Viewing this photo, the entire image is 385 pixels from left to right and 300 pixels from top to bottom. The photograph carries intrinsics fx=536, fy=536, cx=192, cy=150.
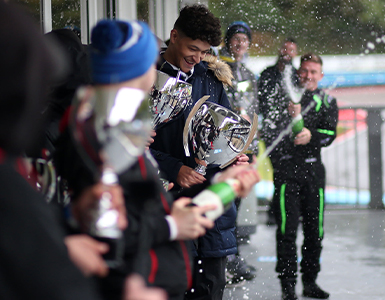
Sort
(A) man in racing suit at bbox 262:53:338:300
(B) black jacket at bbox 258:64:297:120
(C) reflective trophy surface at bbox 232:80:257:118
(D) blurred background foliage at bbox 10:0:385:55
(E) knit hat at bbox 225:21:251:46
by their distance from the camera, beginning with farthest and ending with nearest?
(D) blurred background foliage at bbox 10:0:385:55 < (E) knit hat at bbox 225:21:251:46 < (B) black jacket at bbox 258:64:297:120 < (C) reflective trophy surface at bbox 232:80:257:118 < (A) man in racing suit at bbox 262:53:338:300

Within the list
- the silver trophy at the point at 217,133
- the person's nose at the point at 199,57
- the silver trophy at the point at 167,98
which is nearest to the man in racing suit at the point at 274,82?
the person's nose at the point at 199,57

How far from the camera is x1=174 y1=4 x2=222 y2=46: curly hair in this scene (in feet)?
7.49

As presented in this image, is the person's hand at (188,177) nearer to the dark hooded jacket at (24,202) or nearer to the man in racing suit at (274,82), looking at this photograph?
the dark hooded jacket at (24,202)

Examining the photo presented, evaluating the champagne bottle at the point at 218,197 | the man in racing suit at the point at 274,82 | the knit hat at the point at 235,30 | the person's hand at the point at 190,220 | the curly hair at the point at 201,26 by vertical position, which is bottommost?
the person's hand at the point at 190,220

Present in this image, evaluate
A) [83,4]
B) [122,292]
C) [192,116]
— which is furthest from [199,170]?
[83,4]

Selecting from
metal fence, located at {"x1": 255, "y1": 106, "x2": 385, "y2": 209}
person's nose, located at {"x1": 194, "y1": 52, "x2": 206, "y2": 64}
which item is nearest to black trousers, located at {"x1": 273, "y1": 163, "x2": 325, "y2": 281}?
person's nose, located at {"x1": 194, "y1": 52, "x2": 206, "y2": 64}

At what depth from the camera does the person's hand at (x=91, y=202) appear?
0.81 meters

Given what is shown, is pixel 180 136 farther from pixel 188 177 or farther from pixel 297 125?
pixel 297 125

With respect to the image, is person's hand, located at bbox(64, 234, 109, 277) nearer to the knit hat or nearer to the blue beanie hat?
the blue beanie hat

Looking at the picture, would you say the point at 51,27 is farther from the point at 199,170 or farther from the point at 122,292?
the point at 122,292

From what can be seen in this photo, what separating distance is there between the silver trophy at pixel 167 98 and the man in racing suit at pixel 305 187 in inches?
64.0

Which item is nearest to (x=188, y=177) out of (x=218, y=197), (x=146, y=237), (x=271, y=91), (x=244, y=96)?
(x=218, y=197)

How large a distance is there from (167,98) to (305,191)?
1856mm

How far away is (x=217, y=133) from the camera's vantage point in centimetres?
204
